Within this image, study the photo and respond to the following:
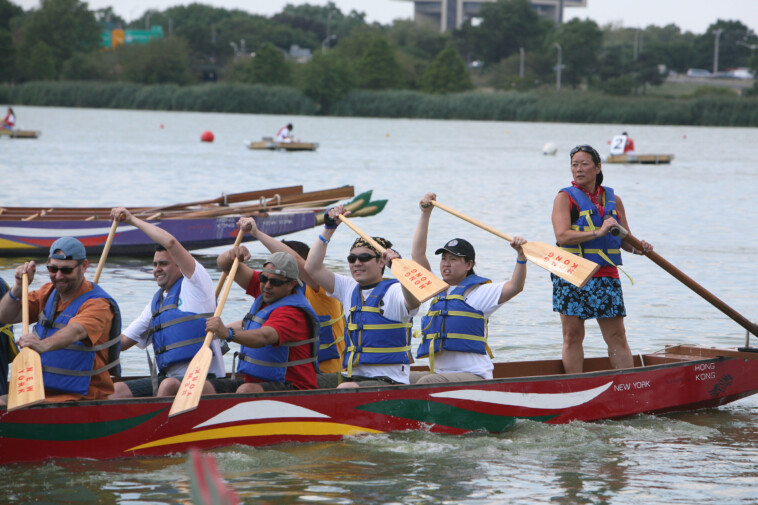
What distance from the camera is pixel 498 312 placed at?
1112 cm

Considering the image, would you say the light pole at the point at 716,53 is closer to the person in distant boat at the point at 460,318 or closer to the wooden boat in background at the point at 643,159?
the wooden boat in background at the point at 643,159

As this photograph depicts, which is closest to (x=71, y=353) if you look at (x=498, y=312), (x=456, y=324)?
(x=456, y=324)

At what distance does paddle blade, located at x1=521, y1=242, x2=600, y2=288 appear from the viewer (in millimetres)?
6273

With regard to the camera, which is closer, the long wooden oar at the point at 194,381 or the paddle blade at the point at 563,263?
the long wooden oar at the point at 194,381

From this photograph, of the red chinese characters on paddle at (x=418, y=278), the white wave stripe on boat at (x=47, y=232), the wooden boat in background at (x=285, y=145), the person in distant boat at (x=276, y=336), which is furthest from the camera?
the wooden boat in background at (x=285, y=145)

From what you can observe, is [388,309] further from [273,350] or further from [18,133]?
[18,133]

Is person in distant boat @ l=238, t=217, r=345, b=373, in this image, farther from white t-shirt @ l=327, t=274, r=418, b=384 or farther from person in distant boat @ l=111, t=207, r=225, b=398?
person in distant boat @ l=111, t=207, r=225, b=398

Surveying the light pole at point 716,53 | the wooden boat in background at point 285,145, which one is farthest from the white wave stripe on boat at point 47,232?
the light pole at point 716,53

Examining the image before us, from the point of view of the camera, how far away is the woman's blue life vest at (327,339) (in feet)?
21.4

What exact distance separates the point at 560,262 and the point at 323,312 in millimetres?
1476

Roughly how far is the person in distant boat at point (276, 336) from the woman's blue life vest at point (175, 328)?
0.74 feet

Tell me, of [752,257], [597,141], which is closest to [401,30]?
[597,141]

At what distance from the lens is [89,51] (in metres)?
106

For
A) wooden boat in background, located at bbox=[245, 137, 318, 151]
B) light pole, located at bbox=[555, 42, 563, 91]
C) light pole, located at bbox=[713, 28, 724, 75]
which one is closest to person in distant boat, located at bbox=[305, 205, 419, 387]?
wooden boat in background, located at bbox=[245, 137, 318, 151]
